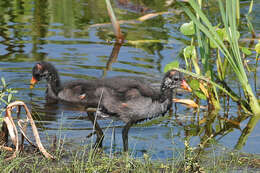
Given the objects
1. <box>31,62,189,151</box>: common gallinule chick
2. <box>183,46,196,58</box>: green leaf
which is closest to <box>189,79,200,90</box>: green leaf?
<box>31,62,189,151</box>: common gallinule chick

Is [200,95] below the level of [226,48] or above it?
below

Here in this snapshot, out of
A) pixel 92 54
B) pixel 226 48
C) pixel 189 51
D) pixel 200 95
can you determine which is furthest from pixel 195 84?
pixel 92 54

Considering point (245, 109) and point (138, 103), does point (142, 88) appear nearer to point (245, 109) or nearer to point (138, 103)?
point (138, 103)

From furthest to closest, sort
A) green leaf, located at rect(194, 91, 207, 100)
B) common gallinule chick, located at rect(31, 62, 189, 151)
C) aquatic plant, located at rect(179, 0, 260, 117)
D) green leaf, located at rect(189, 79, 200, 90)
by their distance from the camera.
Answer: green leaf, located at rect(194, 91, 207, 100), green leaf, located at rect(189, 79, 200, 90), common gallinule chick, located at rect(31, 62, 189, 151), aquatic plant, located at rect(179, 0, 260, 117)

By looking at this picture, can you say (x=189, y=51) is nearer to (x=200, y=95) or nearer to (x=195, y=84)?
(x=195, y=84)

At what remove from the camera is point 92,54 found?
869cm

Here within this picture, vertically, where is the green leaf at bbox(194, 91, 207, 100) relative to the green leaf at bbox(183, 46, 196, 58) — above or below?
below

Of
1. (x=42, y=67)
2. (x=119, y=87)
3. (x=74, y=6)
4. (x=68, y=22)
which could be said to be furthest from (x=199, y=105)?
(x=74, y=6)

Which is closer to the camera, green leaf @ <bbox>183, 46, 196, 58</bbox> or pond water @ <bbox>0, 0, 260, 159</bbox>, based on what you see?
pond water @ <bbox>0, 0, 260, 159</bbox>

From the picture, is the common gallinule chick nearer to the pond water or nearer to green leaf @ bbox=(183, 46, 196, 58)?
the pond water

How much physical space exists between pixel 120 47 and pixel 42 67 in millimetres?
1774

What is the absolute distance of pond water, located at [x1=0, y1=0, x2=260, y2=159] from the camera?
5.92 meters

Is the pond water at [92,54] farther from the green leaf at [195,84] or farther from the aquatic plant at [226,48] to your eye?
the green leaf at [195,84]

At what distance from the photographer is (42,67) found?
7.57 metres
